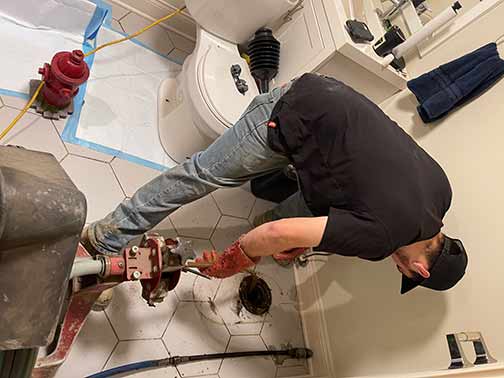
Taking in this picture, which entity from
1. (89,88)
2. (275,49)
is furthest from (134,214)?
(275,49)

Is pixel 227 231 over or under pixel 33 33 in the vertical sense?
under

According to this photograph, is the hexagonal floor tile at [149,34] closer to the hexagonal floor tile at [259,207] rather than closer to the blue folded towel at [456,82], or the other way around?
the hexagonal floor tile at [259,207]

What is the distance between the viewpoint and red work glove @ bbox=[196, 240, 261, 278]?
0.90 metres

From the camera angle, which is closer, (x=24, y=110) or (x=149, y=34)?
(x=24, y=110)

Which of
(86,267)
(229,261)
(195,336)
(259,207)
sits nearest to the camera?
(86,267)

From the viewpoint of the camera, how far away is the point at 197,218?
1445mm

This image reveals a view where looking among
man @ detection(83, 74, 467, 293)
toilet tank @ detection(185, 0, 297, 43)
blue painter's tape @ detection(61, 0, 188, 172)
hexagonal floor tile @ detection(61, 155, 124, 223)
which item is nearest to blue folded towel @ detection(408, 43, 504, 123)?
man @ detection(83, 74, 467, 293)

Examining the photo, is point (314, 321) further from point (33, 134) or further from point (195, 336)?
A: point (33, 134)

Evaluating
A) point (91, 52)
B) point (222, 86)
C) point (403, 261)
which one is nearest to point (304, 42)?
point (222, 86)

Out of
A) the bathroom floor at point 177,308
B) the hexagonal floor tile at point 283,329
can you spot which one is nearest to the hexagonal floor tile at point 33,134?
the bathroom floor at point 177,308

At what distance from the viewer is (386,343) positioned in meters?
1.30

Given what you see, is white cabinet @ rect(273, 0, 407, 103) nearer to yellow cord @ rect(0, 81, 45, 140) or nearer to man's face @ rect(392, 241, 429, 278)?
man's face @ rect(392, 241, 429, 278)

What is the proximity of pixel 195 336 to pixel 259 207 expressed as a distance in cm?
56

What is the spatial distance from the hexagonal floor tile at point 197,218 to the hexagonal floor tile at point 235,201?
3 cm
